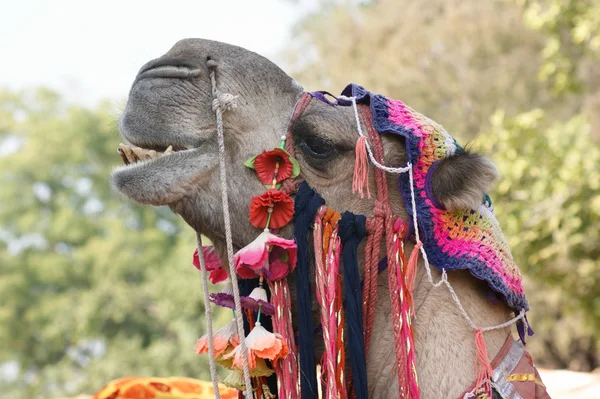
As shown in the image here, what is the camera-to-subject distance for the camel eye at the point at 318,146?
8.54ft

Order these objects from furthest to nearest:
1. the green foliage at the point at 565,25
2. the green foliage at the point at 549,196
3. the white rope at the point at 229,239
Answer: the green foliage at the point at 549,196, the green foliage at the point at 565,25, the white rope at the point at 229,239

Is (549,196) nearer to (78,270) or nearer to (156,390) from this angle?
(156,390)

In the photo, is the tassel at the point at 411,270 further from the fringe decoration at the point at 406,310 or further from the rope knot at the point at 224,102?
the rope knot at the point at 224,102

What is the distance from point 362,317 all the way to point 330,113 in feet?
2.38

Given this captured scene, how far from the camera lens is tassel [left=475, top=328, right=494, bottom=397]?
7.69ft

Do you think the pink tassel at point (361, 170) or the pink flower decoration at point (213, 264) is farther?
the pink flower decoration at point (213, 264)

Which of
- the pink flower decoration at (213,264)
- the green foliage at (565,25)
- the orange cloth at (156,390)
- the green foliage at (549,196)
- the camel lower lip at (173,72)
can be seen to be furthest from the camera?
the green foliage at (549,196)

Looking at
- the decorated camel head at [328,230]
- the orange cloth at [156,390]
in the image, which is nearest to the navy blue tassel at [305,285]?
the decorated camel head at [328,230]

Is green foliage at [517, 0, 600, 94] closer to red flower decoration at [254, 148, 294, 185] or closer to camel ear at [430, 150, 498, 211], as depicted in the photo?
camel ear at [430, 150, 498, 211]

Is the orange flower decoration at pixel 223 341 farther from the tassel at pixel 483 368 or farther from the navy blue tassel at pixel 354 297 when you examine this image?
the tassel at pixel 483 368

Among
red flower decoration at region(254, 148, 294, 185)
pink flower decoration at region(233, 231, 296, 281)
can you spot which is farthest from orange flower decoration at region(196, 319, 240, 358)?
red flower decoration at region(254, 148, 294, 185)

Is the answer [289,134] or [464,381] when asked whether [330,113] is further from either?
[464,381]

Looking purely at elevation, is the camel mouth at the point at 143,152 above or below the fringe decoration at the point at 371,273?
above

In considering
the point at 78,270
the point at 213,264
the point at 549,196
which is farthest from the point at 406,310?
the point at 78,270
